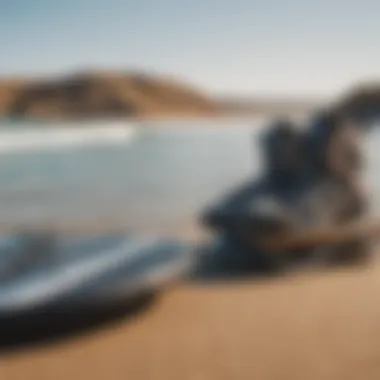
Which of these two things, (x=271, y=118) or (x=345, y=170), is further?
(x=345, y=170)

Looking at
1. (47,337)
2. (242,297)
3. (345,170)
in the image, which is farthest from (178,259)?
(345,170)

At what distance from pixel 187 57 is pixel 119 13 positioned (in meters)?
0.13

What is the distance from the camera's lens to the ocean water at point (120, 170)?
1179 mm

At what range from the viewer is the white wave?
1164 millimetres

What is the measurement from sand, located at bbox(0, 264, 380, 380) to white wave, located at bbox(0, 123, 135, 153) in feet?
0.89

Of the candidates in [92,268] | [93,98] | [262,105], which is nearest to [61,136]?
[93,98]

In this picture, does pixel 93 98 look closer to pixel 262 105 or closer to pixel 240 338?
pixel 262 105

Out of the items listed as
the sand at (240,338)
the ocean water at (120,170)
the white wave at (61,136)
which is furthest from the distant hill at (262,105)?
the sand at (240,338)

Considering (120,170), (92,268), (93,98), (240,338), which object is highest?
(93,98)

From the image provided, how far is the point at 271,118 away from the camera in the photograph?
4.07 feet

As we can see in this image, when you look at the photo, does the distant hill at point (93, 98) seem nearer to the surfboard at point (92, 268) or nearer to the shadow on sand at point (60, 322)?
the surfboard at point (92, 268)

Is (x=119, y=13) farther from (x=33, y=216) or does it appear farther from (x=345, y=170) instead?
(x=345, y=170)

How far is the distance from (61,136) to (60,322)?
29 cm

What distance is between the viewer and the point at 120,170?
1.21 metres
